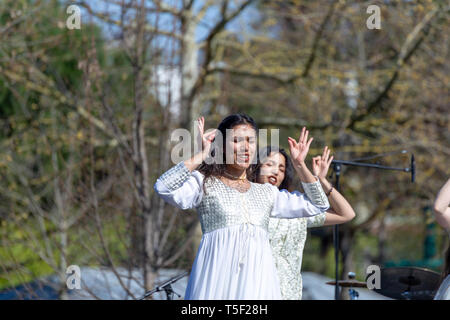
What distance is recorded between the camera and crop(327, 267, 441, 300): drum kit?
4.35m

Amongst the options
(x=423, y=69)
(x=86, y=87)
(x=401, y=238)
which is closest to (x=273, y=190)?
(x=86, y=87)

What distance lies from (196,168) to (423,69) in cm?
763

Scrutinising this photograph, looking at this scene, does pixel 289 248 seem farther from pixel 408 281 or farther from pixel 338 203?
pixel 408 281

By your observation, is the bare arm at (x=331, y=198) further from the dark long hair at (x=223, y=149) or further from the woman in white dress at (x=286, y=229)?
the dark long hair at (x=223, y=149)

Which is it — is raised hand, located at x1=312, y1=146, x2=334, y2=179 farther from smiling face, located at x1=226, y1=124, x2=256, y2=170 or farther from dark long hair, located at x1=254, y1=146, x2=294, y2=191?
dark long hair, located at x1=254, y1=146, x2=294, y2=191

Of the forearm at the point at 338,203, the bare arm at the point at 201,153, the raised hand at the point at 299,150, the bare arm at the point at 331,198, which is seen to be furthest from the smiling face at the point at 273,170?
the bare arm at the point at 201,153

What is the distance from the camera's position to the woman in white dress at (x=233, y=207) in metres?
2.83

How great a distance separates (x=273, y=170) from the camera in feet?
12.9

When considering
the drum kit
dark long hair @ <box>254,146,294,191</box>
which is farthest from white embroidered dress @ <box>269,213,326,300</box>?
the drum kit

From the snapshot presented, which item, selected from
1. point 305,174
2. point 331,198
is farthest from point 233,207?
point 331,198

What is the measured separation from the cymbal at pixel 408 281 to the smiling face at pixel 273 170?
1075 mm

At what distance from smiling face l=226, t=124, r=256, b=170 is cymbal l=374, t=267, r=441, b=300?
1.79 m

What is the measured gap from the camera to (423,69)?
9.99 metres
